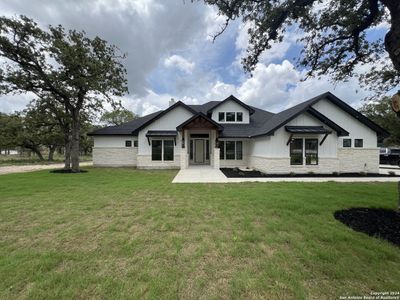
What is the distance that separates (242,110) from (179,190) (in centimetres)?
1365

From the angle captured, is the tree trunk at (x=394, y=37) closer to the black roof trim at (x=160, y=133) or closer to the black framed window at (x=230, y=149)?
the black framed window at (x=230, y=149)

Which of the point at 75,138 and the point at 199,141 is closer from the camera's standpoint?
the point at 75,138

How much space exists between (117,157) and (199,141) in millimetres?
8115

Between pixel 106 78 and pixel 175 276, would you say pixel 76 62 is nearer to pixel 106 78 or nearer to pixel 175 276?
pixel 106 78

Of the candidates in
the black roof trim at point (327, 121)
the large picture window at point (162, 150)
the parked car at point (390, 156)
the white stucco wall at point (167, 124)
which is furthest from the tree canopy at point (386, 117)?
the large picture window at point (162, 150)

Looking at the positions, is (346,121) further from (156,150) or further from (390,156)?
(156,150)

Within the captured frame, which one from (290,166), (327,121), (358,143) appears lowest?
(290,166)

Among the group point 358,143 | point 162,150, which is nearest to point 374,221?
point 358,143

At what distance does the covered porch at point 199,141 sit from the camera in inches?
630

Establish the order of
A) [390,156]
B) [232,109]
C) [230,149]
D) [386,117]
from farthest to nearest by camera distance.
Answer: [386,117] → [390,156] → [232,109] → [230,149]

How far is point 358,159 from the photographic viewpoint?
1532 centimetres

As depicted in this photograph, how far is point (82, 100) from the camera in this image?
635 inches

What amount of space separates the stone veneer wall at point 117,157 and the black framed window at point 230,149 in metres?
8.83

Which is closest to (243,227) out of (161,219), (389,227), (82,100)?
(161,219)
